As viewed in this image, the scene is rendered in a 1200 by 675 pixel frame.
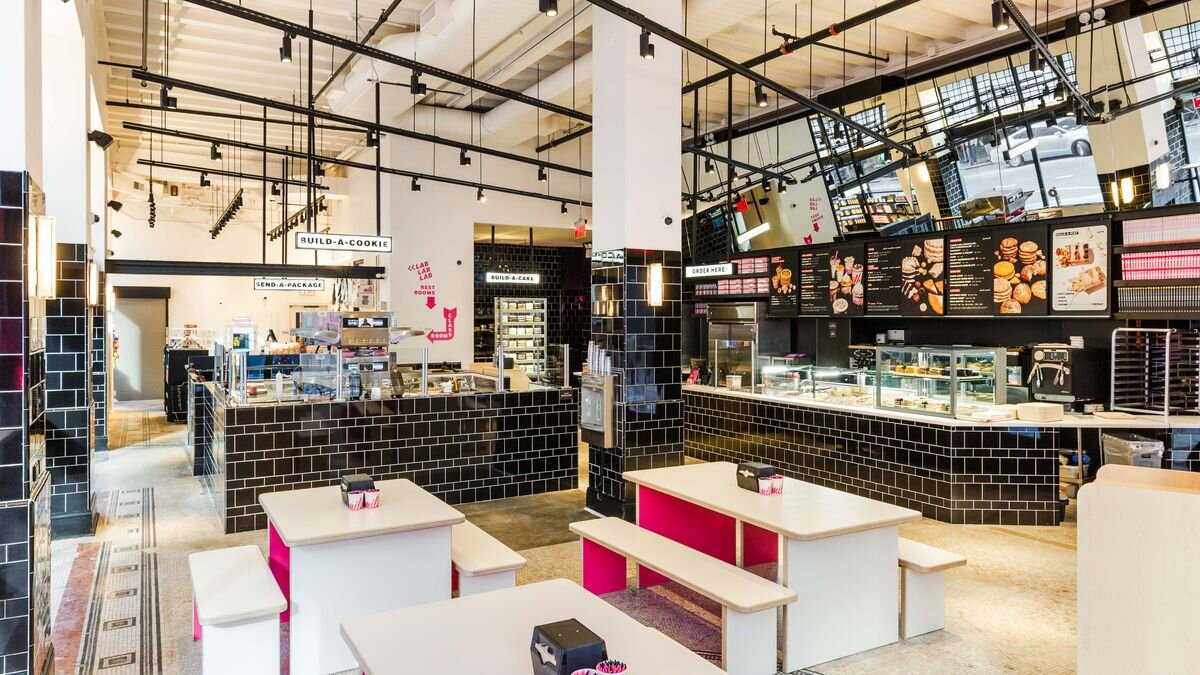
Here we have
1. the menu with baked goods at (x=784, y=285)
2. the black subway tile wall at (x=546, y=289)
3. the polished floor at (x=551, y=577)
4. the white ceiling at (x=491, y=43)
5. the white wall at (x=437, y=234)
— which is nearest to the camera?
the polished floor at (x=551, y=577)

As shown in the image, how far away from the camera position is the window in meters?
6.79

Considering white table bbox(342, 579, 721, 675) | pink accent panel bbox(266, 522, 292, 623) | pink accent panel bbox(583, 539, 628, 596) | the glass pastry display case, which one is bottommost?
pink accent panel bbox(583, 539, 628, 596)

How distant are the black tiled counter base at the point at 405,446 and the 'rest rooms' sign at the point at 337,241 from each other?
5.43ft

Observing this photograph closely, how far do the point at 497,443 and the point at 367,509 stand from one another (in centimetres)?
348

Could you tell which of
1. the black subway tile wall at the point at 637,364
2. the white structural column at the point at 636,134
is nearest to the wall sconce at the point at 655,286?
the black subway tile wall at the point at 637,364

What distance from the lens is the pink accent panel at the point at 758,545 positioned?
5.31 meters

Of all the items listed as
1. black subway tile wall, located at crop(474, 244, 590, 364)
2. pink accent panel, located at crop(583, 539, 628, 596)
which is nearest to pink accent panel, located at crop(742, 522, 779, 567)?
pink accent panel, located at crop(583, 539, 628, 596)

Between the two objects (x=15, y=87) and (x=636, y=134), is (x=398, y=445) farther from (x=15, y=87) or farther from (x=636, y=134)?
(x=15, y=87)

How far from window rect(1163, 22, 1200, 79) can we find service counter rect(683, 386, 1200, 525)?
317 cm

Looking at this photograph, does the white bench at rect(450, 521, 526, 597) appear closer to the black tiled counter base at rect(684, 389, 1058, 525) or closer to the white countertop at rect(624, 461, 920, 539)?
the white countertop at rect(624, 461, 920, 539)

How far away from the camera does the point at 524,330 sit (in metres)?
14.6

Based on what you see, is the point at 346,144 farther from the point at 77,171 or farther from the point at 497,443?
the point at 497,443

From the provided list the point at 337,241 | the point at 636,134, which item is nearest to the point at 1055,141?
the point at 636,134

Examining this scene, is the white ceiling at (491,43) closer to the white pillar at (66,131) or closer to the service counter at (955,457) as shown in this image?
the white pillar at (66,131)
